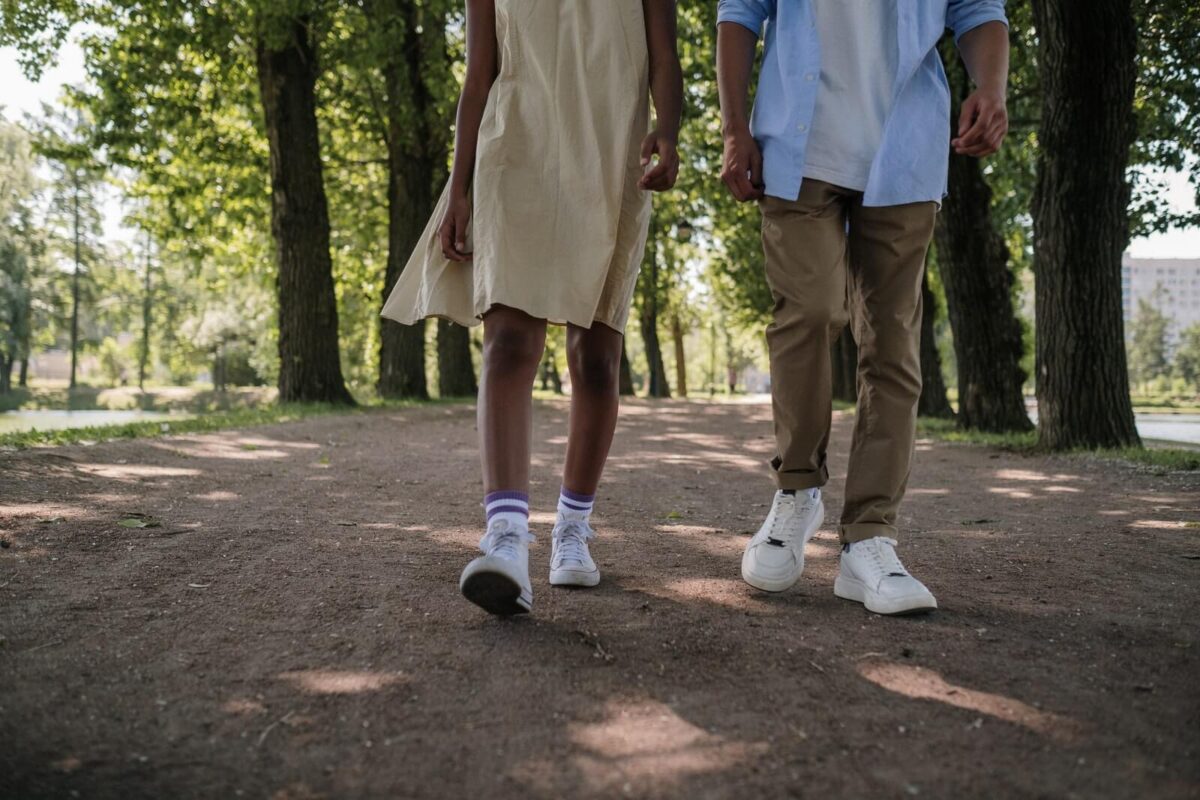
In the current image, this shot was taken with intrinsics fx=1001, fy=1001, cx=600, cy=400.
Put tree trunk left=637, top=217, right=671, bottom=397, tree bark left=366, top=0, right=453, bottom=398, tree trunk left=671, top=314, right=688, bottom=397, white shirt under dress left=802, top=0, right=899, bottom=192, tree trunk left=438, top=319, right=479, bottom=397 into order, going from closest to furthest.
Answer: white shirt under dress left=802, top=0, right=899, bottom=192, tree bark left=366, top=0, right=453, bottom=398, tree trunk left=438, top=319, right=479, bottom=397, tree trunk left=637, top=217, right=671, bottom=397, tree trunk left=671, top=314, right=688, bottom=397

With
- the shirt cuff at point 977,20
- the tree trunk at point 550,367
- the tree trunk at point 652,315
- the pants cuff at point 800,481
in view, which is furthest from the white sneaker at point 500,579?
the tree trunk at point 550,367

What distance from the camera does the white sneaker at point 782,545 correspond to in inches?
128

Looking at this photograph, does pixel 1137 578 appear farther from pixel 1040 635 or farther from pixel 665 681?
pixel 665 681

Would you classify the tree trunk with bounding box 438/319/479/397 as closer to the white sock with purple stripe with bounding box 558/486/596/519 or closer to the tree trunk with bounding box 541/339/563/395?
the white sock with purple stripe with bounding box 558/486/596/519

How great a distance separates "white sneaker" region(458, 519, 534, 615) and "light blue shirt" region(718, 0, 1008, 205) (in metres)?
1.40

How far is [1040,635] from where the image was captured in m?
2.77

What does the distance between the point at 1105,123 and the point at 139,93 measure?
47.4 ft

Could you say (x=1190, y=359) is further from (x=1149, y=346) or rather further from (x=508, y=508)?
(x=508, y=508)

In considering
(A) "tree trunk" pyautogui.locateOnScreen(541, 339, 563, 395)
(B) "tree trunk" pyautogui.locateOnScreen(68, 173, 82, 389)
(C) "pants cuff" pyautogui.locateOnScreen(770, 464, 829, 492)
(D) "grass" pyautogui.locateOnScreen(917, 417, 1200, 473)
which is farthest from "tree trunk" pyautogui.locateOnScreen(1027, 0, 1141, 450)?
(B) "tree trunk" pyautogui.locateOnScreen(68, 173, 82, 389)

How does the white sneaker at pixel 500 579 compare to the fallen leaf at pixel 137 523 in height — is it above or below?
above

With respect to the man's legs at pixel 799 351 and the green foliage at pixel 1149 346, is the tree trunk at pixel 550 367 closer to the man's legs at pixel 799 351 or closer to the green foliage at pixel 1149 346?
the man's legs at pixel 799 351

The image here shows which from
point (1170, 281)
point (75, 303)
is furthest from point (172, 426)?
point (1170, 281)

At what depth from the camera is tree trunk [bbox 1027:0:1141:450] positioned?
8.71 m

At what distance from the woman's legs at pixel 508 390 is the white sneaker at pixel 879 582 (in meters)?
1.06
